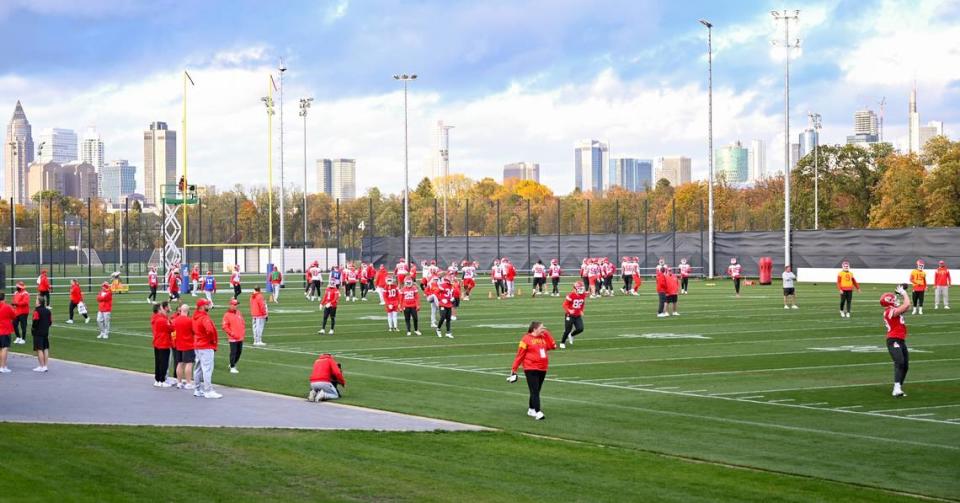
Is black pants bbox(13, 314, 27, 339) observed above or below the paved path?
above

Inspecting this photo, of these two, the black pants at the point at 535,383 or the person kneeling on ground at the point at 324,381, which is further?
the person kneeling on ground at the point at 324,381

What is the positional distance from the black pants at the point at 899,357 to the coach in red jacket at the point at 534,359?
6279 millimetres

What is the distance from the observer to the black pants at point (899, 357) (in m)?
21.5

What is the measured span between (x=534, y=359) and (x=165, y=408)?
6.35m

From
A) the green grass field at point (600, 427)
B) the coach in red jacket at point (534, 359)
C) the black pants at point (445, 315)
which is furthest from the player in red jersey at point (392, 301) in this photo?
the coach in red jacket at point (534, 359)

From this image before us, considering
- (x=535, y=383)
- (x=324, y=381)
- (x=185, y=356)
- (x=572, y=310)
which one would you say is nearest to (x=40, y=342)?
(x=185, y=356)

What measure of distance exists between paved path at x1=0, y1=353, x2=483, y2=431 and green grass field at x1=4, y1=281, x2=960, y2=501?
0.81 metres

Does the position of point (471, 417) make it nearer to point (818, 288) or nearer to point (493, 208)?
point (818, 288)

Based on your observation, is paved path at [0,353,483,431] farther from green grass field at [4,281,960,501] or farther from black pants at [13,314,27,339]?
black pants at [13,314,27,339]

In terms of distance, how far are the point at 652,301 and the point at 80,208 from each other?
116 meters

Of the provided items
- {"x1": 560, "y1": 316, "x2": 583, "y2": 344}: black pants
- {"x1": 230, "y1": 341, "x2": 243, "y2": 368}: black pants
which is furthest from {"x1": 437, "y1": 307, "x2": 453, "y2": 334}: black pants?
{"x1": 230, "y1": 341, "x2": 243, "y2": 368}: black pants

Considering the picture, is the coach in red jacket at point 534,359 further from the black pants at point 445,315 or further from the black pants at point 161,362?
the black pants at point 445,315

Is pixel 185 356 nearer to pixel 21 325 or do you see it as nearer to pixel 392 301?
pixel 392 301

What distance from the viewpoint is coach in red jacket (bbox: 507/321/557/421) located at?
19.3 meters
